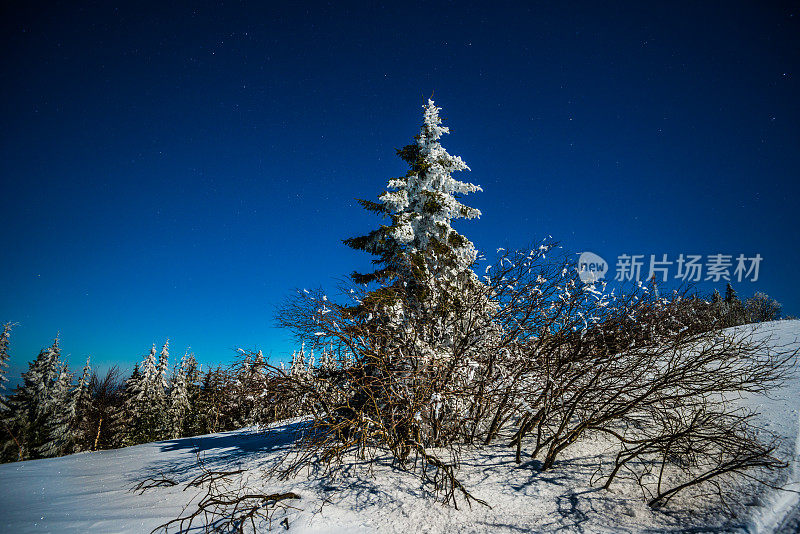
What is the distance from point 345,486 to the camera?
5.55 meters

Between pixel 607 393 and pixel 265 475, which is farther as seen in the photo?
pixel 607 393

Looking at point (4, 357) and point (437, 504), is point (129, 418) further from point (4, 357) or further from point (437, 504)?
point (437, 504)

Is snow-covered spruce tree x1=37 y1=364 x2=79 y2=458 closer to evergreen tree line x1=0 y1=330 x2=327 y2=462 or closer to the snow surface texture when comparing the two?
evergreen tree line x1=0 y1=330 x2=327 y2=462

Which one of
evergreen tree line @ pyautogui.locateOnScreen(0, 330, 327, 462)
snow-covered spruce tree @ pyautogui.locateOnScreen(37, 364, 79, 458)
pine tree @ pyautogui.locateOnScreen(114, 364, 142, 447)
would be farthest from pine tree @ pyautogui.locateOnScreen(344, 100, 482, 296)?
snow-covered spruce tree @ pyautogui.locateOnScreen(37, 364, 79, 458)

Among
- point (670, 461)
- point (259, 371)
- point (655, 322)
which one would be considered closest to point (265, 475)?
point (259, 371)

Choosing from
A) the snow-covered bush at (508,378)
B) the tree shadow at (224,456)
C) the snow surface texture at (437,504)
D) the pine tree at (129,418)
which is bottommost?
the pine tree at (129,418)

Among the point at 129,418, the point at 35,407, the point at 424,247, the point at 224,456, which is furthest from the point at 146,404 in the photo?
the point at 424,247

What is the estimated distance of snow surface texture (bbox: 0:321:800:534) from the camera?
4.23 m

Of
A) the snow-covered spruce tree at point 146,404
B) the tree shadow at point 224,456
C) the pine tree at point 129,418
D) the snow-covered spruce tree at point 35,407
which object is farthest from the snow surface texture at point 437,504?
the snow-covered spruce tree at point 35,407

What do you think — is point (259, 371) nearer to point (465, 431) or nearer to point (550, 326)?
point (465, 431)

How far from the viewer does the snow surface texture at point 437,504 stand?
423 centimetres

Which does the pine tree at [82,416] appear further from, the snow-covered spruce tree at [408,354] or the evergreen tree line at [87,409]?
the snow-covered spruce tree at [408,354]

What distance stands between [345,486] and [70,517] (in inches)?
152

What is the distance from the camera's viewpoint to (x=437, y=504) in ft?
16.3
